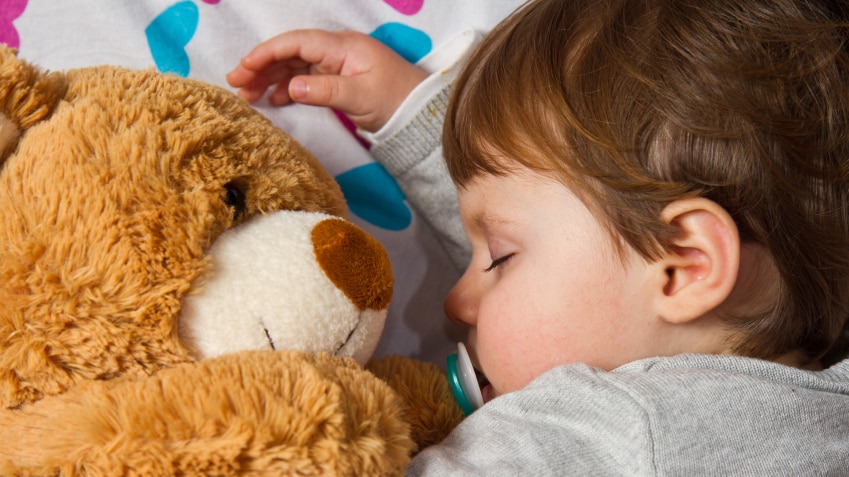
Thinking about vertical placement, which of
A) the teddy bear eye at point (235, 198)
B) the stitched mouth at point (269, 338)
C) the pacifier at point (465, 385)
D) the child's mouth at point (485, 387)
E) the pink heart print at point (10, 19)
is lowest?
the child's mouth at point (485, 387)

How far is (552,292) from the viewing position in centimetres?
75

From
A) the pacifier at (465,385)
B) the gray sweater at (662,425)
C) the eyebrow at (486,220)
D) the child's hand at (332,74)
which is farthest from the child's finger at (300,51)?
the gray sweater at (662,425)

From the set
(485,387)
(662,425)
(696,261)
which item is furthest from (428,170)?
(662,425)

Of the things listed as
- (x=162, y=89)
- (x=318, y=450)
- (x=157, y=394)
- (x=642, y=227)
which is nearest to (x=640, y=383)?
(x=642, y=227)

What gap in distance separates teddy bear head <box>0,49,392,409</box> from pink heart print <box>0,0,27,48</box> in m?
0.30

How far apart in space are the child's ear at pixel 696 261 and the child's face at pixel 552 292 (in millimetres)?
24

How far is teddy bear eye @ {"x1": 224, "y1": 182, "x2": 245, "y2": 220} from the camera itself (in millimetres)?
611

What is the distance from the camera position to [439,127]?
106 cm

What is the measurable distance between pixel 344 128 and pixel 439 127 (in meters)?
0.15

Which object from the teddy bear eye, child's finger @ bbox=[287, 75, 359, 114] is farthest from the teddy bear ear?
child's finger @ bbox=[287, 75, 359, 114]

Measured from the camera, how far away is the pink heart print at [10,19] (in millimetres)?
868

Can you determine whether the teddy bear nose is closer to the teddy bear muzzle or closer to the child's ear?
the teddy bear muzzle

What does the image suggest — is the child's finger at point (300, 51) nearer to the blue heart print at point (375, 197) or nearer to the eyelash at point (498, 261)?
the blue heart print at point (375, 197)

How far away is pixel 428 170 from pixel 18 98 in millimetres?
594
